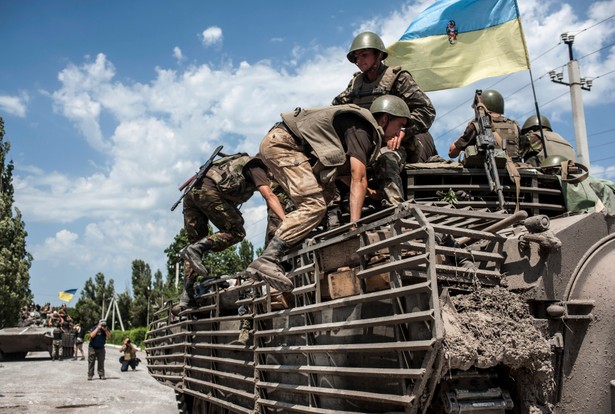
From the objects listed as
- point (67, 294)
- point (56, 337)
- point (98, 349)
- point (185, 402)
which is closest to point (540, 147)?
point (185, 402)

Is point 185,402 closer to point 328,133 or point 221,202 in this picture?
point 221,202

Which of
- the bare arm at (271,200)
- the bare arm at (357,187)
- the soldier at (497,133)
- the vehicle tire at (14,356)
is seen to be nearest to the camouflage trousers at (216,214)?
the bare arm at (271,200)

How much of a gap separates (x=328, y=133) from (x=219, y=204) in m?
2.84

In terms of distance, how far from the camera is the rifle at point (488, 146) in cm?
535

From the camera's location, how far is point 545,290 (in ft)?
11.8

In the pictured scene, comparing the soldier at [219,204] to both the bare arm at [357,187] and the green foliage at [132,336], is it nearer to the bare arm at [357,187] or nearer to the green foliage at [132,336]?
the bare arm at [357,187]

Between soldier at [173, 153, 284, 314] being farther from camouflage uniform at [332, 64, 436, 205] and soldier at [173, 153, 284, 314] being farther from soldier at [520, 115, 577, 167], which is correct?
soldier at [520, 115, 577, 167]

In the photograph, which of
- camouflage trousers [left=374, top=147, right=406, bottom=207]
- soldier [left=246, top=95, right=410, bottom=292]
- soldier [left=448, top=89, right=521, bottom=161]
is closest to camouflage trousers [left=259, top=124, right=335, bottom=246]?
soldier [left=246, top=95, right=410, bottom=292]

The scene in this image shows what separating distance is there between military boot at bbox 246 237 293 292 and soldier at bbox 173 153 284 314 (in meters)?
2.29

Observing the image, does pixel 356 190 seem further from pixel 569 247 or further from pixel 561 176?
pixel 561 176

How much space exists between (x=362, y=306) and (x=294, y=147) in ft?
5.96

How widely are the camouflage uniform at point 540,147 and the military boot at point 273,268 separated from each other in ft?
11.6

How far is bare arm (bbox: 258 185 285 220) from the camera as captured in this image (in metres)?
6.41

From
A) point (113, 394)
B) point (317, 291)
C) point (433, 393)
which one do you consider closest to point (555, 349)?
point (433, 393)
